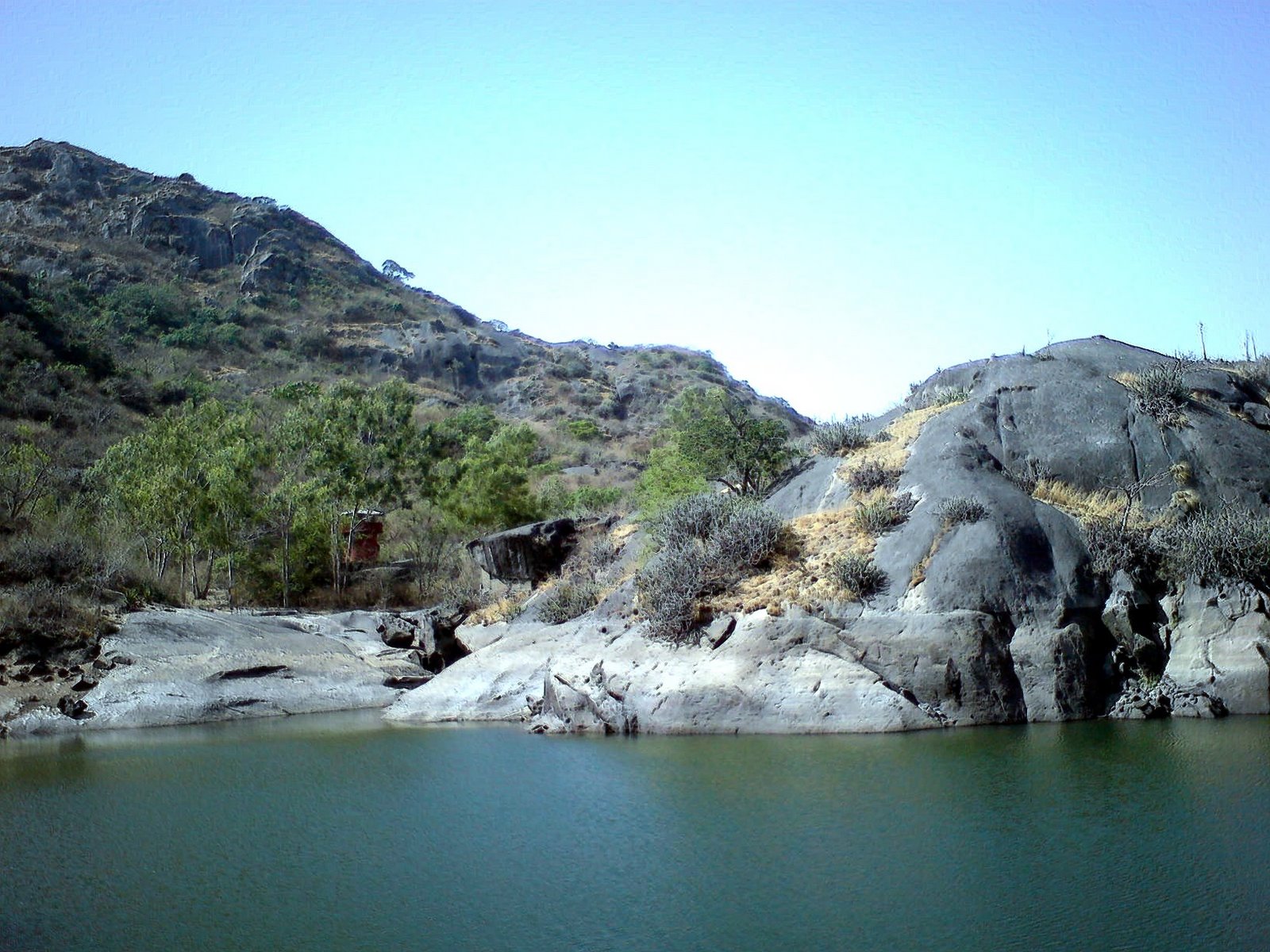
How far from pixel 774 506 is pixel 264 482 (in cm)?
Answer: 2290

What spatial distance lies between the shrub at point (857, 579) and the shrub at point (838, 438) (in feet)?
19.2

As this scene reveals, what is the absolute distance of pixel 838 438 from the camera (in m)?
22.5

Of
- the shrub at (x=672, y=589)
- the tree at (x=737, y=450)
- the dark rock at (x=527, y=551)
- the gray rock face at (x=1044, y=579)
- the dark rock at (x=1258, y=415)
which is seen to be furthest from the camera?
the dark rock at (x=527, y=551)

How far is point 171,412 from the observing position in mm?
45219

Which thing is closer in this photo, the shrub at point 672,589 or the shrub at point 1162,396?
the shrub at point 672,589

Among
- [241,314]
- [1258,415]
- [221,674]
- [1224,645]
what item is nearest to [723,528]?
[1224,645]

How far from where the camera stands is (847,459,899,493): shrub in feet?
64.4

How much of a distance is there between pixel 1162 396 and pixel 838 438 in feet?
21.6

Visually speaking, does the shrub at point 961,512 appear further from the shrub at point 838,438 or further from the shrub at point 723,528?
the shrub at point 838,438

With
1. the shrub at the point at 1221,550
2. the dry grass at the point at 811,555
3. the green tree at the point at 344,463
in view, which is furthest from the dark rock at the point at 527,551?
the shrub at the point at 1221,550

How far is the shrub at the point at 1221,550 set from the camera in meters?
15.9

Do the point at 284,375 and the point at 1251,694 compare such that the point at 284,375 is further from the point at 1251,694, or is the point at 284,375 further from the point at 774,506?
the point at 1251,694

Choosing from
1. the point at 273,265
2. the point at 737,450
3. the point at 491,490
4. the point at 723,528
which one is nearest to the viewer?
the point at 723,528

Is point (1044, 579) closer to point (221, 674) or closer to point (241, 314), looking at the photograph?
point (221, 674)
